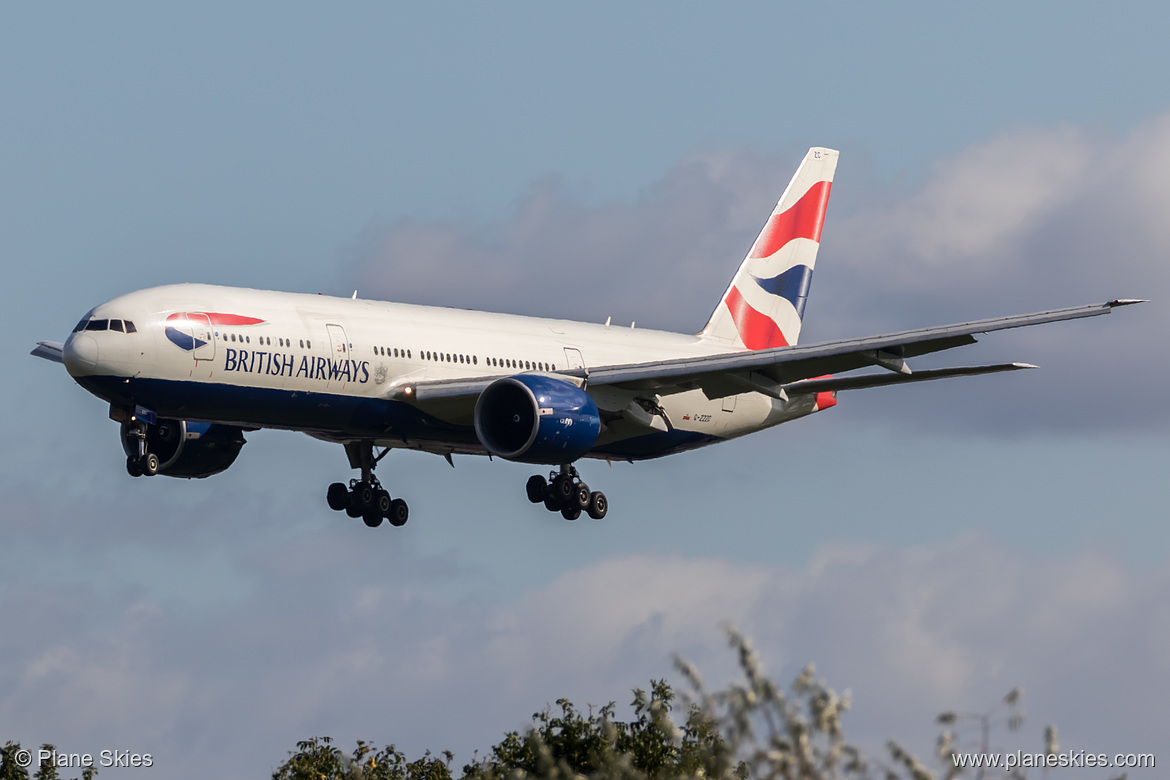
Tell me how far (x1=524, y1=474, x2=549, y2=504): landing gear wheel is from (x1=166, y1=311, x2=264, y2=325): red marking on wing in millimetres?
10624

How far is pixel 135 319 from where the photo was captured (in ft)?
128

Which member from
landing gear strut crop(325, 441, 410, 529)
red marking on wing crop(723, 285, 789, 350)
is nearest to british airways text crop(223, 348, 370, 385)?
landing gear strut crop(325, 441, 410, 529)

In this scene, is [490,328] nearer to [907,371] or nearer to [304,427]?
[304,427]

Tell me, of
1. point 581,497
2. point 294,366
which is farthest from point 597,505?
point 294,366

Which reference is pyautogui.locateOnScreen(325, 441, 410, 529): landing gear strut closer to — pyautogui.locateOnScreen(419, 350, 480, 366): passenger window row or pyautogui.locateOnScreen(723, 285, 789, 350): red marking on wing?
pyautogui.locateOnScreen(419, 350, 480, 366): passenger window row

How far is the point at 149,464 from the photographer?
137ft

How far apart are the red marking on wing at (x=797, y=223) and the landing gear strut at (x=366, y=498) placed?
15.7 metres

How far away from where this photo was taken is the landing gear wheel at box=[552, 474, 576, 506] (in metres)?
47.2

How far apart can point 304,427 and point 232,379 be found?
10.6 ft

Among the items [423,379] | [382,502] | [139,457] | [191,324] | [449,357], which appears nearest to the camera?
[191,324]

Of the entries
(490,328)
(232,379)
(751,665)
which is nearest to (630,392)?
(490,328)

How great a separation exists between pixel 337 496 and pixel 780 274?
688 inches

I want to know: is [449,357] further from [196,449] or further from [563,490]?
[196,449]

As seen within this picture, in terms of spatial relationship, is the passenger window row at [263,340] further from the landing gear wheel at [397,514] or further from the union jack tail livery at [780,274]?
the union jack tail livery at [780,274]
